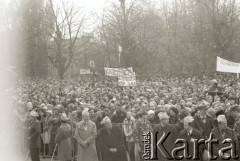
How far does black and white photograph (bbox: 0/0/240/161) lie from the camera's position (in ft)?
41.6

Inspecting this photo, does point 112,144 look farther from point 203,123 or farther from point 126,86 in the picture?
point 126,86

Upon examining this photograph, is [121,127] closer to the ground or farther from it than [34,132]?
farther from it

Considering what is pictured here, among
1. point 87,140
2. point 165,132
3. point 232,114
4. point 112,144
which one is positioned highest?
point 232,114

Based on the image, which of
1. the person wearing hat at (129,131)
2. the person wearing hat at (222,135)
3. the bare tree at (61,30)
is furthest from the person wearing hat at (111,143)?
the bare tree at (61,30)

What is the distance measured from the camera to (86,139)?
41.8 ft

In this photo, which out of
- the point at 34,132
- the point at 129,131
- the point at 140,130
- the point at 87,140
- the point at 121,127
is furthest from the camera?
the point at 34,132

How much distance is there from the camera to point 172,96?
1983 cm

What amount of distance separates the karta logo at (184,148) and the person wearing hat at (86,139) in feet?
4.26

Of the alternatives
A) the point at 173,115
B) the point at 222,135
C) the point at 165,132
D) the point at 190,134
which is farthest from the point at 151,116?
the point at 222,135

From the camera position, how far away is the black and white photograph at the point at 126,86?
12.7 metres

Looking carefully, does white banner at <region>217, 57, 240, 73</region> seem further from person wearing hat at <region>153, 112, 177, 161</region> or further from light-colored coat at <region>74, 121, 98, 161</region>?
light-colored coat at <region>74, 121, 98, 161</region>

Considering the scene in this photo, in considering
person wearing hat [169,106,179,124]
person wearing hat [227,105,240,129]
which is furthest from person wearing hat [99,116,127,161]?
person wearing hat [227,105,240,129]

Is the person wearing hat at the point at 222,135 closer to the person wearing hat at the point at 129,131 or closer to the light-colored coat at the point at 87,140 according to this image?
the light-colored coat at the point at 87,140

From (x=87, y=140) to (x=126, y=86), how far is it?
14.0 metres
